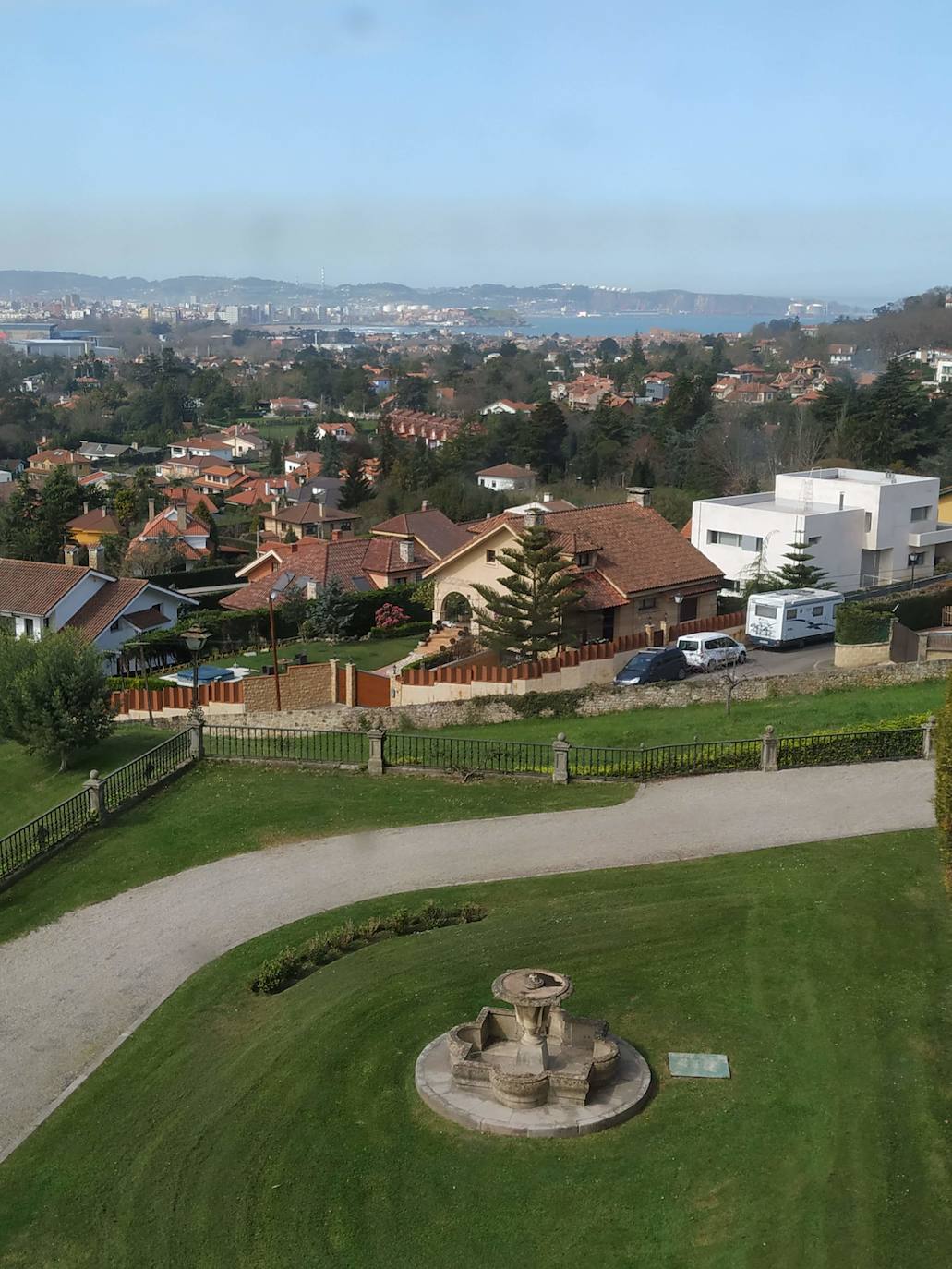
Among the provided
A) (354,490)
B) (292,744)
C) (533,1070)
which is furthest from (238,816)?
(354,490)

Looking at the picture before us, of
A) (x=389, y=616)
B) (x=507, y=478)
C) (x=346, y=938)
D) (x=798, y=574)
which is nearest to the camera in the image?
(x=346, y=938)

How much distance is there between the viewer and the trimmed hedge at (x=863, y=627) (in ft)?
106

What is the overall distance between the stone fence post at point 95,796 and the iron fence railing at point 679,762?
26.0 ft

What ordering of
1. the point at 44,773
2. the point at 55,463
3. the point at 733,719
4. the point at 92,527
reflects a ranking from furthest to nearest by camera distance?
the point at 55,463 → the point at 92,527 → the point at 733,719 → the point at 44,773

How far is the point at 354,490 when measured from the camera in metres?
79.6

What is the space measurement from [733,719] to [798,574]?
598 inches

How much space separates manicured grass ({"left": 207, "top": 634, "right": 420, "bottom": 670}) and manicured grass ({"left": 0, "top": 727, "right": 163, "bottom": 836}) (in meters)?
12.4

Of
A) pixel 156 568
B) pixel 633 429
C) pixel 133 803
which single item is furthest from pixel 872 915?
pixel 633 429

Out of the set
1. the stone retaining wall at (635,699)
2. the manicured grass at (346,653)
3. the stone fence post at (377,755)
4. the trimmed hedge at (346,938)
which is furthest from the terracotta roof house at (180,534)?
the trimmed hedge at (346,938)

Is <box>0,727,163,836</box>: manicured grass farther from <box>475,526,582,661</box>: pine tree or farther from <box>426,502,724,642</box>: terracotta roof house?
<box>426,502,724,642</box>: terracotta roof house

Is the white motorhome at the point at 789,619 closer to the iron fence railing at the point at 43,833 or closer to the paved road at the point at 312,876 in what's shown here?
the paved road at the point at 312,876

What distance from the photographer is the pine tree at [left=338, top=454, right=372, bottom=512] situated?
79.6 m

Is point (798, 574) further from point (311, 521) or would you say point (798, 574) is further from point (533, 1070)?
point (311, 521)

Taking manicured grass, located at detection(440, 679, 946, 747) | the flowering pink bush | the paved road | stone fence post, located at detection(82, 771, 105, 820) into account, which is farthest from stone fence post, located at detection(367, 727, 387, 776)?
the flowering pink bush
